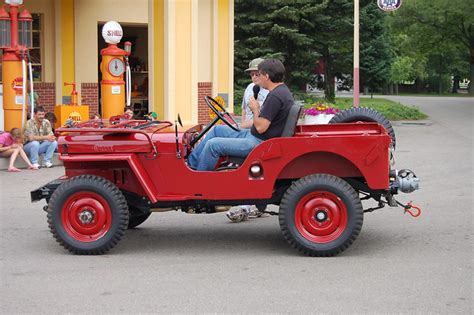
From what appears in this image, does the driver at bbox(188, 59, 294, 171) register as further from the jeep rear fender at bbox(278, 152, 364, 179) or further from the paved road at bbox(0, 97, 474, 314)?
the paved road at bbox(0, 97, 474, 314)

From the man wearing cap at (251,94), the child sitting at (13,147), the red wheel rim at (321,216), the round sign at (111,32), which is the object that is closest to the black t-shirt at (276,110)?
the red wheel rim at (321,216)

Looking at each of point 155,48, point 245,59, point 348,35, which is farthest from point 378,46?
point 155,48

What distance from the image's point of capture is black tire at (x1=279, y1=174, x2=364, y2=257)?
7.21 m

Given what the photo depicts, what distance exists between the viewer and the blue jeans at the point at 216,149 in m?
7.38

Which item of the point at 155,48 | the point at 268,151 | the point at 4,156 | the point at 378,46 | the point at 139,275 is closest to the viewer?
the point at 139,275

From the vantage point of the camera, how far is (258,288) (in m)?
6.19

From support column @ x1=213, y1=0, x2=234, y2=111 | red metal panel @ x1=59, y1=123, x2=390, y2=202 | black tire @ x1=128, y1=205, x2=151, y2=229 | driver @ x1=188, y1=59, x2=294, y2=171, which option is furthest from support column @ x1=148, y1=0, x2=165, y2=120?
Answer: red metal panel @ x1=59, y1=123, x2=390, y2=202

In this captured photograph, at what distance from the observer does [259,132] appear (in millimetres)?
7406

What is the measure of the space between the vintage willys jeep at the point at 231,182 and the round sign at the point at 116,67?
955 cm

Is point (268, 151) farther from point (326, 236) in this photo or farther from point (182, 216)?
point (182, 216)

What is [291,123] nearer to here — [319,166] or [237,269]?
[319,166]

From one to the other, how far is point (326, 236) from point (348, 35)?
90.9ft

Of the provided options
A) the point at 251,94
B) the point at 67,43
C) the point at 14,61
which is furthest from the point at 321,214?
the point at 67,43

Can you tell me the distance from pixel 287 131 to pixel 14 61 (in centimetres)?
892
